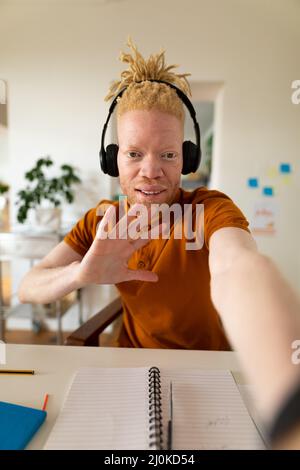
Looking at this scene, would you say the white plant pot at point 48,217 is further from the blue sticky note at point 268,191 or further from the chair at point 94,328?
the blue sticky note at point 268,191

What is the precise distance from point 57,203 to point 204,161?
0.45m

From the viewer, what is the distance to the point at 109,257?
0.57 metres

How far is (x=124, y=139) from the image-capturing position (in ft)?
1.96

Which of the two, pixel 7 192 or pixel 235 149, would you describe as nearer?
pixel 235 149

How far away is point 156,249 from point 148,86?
0.35m

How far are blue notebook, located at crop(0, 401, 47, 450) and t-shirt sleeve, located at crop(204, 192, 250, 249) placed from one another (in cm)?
42

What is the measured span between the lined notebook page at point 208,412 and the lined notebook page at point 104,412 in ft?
0.15

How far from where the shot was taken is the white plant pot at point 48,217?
85 cm

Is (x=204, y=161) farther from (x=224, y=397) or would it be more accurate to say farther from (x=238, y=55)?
(x=224, y=397)

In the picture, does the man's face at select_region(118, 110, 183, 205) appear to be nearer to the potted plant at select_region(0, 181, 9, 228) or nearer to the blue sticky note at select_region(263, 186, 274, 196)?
the blue sticky note at select_region(263, 186, 274, 196)

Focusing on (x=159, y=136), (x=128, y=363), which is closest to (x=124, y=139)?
(x=159, y=136)
